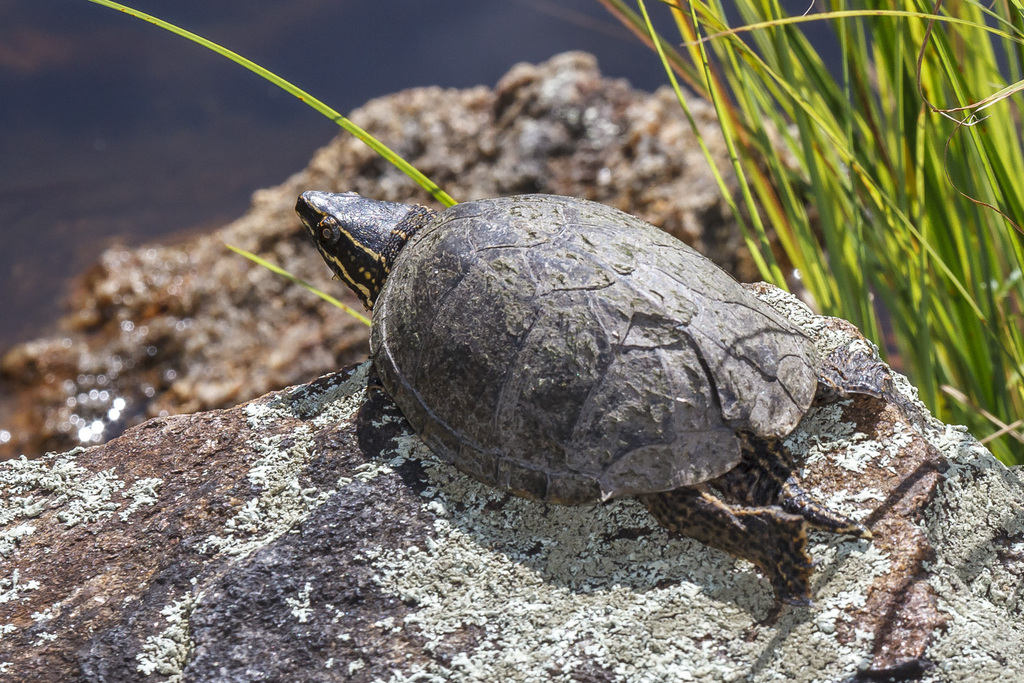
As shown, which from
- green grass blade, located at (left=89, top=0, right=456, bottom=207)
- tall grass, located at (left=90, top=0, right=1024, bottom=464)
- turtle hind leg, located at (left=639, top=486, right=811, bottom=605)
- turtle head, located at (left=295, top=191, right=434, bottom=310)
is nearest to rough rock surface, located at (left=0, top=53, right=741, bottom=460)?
tall grass, located at (left=90, top=0, right=1024, bottom=464)

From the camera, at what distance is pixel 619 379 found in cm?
223

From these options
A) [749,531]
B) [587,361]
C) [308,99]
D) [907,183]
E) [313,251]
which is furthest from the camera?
[313,251]

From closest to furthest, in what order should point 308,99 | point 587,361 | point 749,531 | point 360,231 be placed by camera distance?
point 749,531 → point 587,361 → point 308,99 → point 360,231

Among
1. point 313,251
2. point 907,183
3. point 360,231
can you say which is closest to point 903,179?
point 907,183

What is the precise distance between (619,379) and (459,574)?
75 cm

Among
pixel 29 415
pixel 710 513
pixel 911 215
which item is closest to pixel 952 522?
pixel 710 513

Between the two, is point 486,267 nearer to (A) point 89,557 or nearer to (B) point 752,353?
(B) point 752,353

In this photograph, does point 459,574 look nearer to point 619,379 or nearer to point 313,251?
point 619,379

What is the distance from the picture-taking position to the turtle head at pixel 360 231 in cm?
319

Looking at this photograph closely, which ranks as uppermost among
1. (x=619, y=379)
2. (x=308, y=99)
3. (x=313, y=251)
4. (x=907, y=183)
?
(x=308, y=99)

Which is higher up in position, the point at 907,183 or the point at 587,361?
the point at 907,183

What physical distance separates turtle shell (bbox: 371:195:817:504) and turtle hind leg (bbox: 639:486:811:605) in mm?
97

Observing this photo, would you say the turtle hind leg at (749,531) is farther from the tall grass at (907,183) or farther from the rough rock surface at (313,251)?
the rough rock surface at (313,251)

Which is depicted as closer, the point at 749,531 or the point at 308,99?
the point at 749,531
